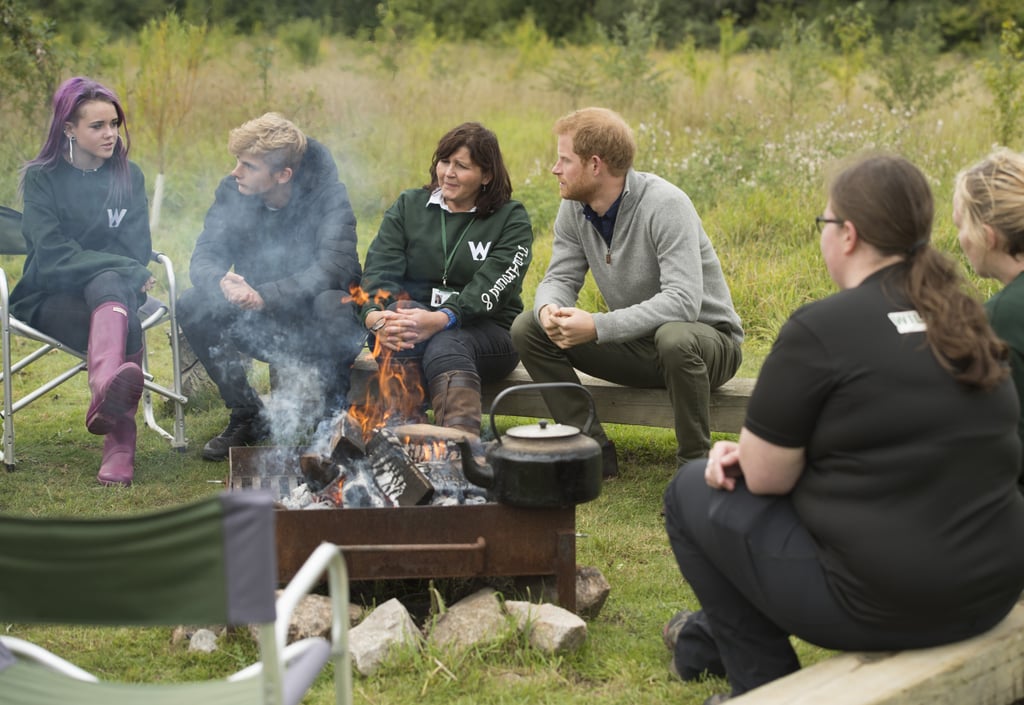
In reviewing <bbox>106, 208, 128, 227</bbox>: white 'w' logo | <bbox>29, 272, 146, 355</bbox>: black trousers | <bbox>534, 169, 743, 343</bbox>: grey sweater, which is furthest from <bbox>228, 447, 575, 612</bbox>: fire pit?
<bbox>106, 208, 128, 227</bbox>: white 'w' logo

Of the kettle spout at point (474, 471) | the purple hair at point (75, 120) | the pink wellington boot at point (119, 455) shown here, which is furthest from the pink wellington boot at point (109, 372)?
the kettle spout at point (474, 471)

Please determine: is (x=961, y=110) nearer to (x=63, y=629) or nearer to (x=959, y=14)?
(x=63, y=629)

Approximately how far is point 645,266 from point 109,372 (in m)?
2.15

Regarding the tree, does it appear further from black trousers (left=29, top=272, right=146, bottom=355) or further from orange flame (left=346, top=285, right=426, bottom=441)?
orange flame (left=346, top=285, right=426, bottom=441)

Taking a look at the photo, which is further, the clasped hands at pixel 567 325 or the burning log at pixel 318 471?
the clasped hands at pixel 567 325

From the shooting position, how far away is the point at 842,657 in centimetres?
238

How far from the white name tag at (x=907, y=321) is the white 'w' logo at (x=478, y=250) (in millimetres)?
2658

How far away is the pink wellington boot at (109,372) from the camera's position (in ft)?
14.3

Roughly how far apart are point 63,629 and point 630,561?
180 centimetres

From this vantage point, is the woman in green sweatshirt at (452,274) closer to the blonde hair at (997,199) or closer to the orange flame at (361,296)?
the orange flame at (361,296)

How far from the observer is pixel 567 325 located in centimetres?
433

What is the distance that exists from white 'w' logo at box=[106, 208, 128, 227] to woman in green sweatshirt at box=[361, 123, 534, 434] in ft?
3.64

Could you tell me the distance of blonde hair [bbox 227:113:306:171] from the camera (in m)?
4.82

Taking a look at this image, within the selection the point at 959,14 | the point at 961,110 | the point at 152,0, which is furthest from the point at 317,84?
the point at 959,14
